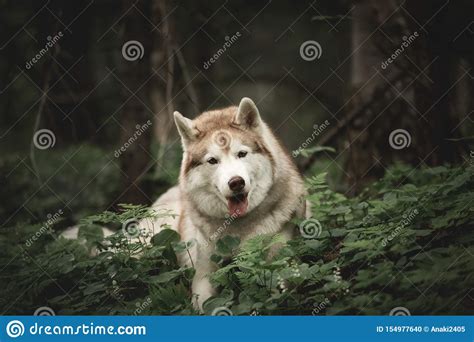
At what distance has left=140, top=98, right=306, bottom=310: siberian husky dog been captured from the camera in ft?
16.1

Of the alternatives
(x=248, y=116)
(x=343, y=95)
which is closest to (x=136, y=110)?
(x=343, y=95)

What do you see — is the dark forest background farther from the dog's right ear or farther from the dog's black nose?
the dog's right ear

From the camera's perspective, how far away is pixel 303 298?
167 inches

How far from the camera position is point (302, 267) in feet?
14.0

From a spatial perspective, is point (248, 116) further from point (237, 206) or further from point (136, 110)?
point (136, 110)

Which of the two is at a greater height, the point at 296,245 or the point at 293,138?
the point at 293,138

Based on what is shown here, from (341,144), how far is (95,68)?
919 cm

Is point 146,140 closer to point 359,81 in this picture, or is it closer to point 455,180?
point 359,81

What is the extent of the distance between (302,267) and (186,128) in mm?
1632

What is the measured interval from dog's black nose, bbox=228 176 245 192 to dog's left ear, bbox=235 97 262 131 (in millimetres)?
644

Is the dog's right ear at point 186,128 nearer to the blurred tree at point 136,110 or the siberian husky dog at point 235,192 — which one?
the siberian husky dog at point 235,192

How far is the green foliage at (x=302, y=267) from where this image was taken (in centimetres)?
398

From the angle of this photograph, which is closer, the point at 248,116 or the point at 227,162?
the point at 227,162
